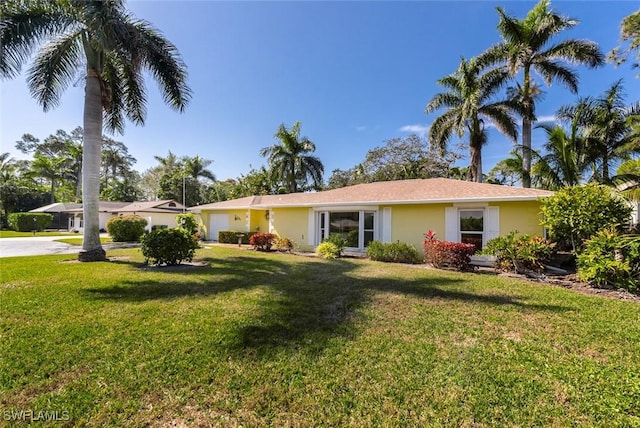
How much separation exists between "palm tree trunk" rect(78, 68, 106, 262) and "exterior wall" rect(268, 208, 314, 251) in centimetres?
928

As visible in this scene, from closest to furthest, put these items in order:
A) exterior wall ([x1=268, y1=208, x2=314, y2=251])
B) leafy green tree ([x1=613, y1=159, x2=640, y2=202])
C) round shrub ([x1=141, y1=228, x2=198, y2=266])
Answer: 1. round shrub ([x1=141, y1=228, x2=198, y2=266])
2. leafy green tree ([x1=613, y1=159, x2=640, y2=202])
3. exterior wall ([x1=268, y1=208, x2=314, y2=251])

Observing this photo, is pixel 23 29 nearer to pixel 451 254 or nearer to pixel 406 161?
pixel 451 254

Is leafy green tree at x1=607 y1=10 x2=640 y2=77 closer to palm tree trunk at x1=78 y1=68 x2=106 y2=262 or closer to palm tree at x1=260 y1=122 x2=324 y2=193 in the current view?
palm tree trunk at x1=78 y1=68 x2=106 y2=262

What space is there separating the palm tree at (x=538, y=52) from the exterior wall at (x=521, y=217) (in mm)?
6342

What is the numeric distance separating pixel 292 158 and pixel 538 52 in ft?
67.7

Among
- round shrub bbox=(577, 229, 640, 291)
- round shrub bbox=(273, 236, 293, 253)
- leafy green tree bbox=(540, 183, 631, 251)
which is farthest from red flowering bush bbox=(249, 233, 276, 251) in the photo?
round shrub bbox=(577, 229, 640, 291)

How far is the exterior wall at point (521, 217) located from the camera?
34.9 ft

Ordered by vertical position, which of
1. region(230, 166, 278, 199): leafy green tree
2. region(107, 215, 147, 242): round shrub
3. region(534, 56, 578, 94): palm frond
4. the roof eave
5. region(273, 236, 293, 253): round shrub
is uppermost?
region(534, 56, 578, 94): palm frond

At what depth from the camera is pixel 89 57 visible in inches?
422

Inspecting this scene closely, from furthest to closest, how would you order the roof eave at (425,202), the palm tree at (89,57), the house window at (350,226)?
1. the house window at (350,226)
2. the roof eave at (425,202)
3. the palm tree at (89,57)

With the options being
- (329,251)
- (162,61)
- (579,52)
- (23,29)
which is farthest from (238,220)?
(579,52)

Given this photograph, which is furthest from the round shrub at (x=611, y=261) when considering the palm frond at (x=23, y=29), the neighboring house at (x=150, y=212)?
the neighboring house at (x=150, y=212)

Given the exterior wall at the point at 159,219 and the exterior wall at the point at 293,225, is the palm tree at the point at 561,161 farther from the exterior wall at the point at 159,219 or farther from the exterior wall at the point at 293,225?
the exterior wall at the point at 159,219

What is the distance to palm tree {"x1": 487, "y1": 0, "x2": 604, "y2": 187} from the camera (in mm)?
15641
